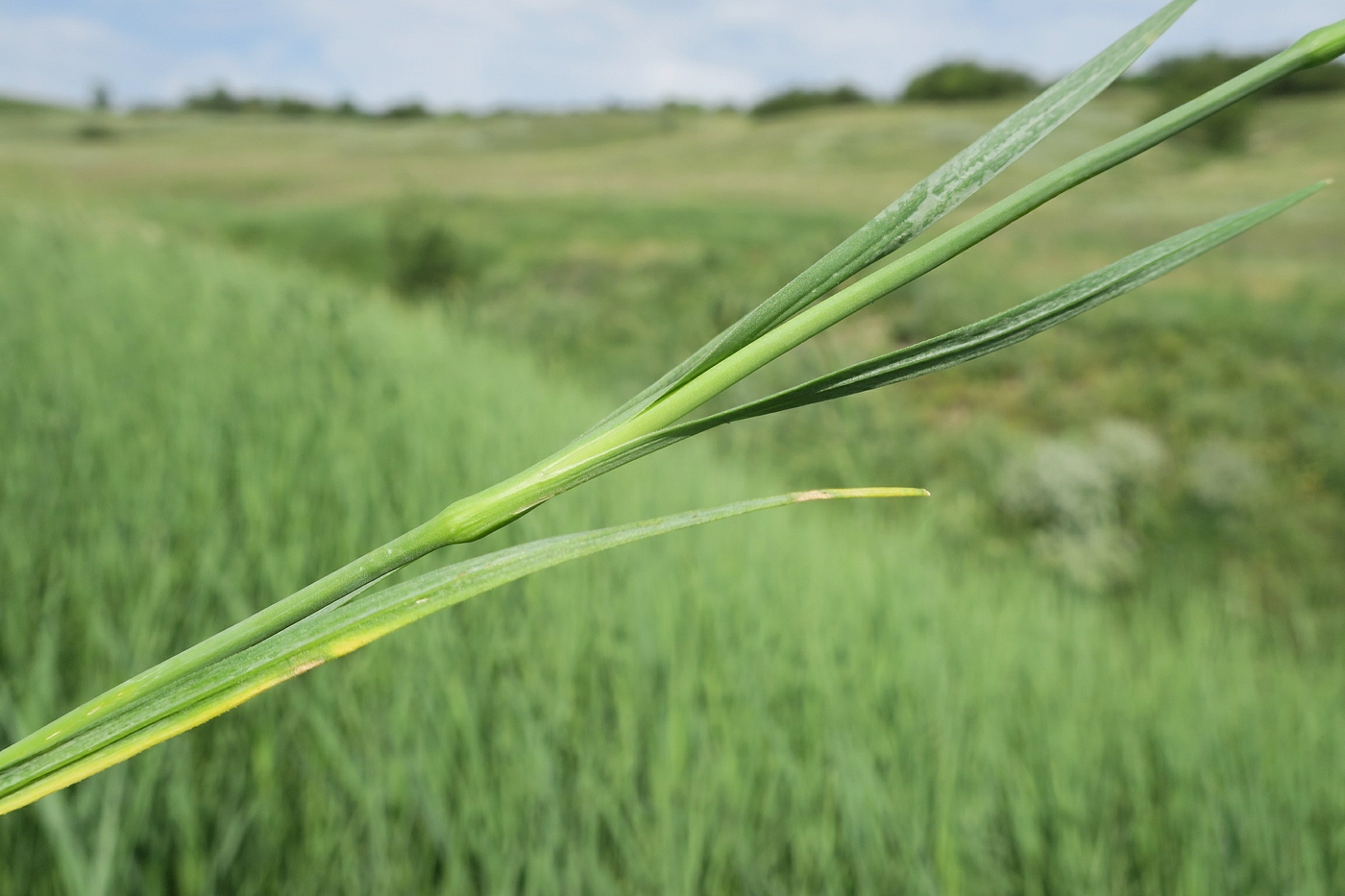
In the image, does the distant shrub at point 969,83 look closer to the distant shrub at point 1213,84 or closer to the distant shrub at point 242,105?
the distant shrub at point 1213,84

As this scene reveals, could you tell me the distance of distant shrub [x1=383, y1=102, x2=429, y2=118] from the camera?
37.6 m

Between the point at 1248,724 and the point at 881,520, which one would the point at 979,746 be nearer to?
the point at 1248,724

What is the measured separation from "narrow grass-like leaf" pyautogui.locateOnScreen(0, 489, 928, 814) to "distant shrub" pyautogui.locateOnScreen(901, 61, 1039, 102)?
32.3 meters

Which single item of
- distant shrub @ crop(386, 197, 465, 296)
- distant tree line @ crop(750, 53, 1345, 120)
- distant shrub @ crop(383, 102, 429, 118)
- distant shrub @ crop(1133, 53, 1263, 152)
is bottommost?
distant shrub @ crop(386, 197, 465, 296)

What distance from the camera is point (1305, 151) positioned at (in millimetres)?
16047

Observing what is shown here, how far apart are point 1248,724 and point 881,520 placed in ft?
4.08

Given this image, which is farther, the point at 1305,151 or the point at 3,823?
the point at 1305,151

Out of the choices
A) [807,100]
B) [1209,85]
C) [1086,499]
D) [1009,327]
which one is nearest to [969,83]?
[807,100]

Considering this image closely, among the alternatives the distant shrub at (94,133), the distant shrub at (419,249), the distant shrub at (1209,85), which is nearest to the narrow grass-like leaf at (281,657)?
the distant shrub at (419,249)

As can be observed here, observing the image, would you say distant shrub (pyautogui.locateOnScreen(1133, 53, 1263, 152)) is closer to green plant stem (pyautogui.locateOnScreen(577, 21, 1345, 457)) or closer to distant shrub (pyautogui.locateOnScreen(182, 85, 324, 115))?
green plant stem (pyautogui.locateOnScreen(577, 21, 1345, 457))

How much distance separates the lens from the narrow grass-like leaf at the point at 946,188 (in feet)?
0.44

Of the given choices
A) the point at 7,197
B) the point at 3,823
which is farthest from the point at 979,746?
the point at 7,197

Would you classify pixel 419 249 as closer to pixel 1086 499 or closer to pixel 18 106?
pixel 1086 499

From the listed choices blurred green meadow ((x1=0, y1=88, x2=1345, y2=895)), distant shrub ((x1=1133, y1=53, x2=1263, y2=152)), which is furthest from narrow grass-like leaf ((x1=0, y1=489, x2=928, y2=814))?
distant shrub ((x1=1133, y1=53, x2=1263, y2=152))
